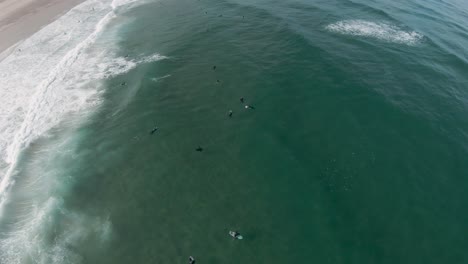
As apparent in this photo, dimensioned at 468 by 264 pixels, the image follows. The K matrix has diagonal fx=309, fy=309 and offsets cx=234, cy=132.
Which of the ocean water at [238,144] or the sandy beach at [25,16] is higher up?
the sandy beach at [25,16]

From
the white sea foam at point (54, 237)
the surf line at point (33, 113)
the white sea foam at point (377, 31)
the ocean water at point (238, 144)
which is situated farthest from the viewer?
the white sea foam at point (377, 31)

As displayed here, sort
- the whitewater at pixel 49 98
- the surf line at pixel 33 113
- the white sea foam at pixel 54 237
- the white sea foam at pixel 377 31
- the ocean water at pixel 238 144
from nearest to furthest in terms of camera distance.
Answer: the white sea foam at pixel 54 237
the ocean water at pixel 238 144
the whitewater at pixel 49 98
the surf line at pixel 33 113
the white sea foam at pixel 377 31

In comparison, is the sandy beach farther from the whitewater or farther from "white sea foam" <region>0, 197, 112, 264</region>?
"white sea foam" <region>0, 197, 112, 264</region>

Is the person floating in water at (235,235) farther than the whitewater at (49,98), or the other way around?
the whitewater at (49,98)

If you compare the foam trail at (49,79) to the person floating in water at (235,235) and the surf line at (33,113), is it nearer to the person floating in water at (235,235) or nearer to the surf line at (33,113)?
the surf line at (33,113)

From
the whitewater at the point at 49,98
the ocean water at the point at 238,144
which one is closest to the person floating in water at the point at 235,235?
the ocean water at the point at 238,144

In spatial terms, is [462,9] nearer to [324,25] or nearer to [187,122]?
[324,25]

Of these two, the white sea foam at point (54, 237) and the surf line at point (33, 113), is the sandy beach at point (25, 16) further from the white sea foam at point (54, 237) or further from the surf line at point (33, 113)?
the white sea foam at point (54, 237)

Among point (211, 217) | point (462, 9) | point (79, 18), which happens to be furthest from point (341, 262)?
point (462, 9)

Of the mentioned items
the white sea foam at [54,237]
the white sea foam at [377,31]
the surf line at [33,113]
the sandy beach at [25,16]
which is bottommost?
the white sea foam at [54,237]

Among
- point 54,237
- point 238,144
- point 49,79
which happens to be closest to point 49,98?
point 49,79
